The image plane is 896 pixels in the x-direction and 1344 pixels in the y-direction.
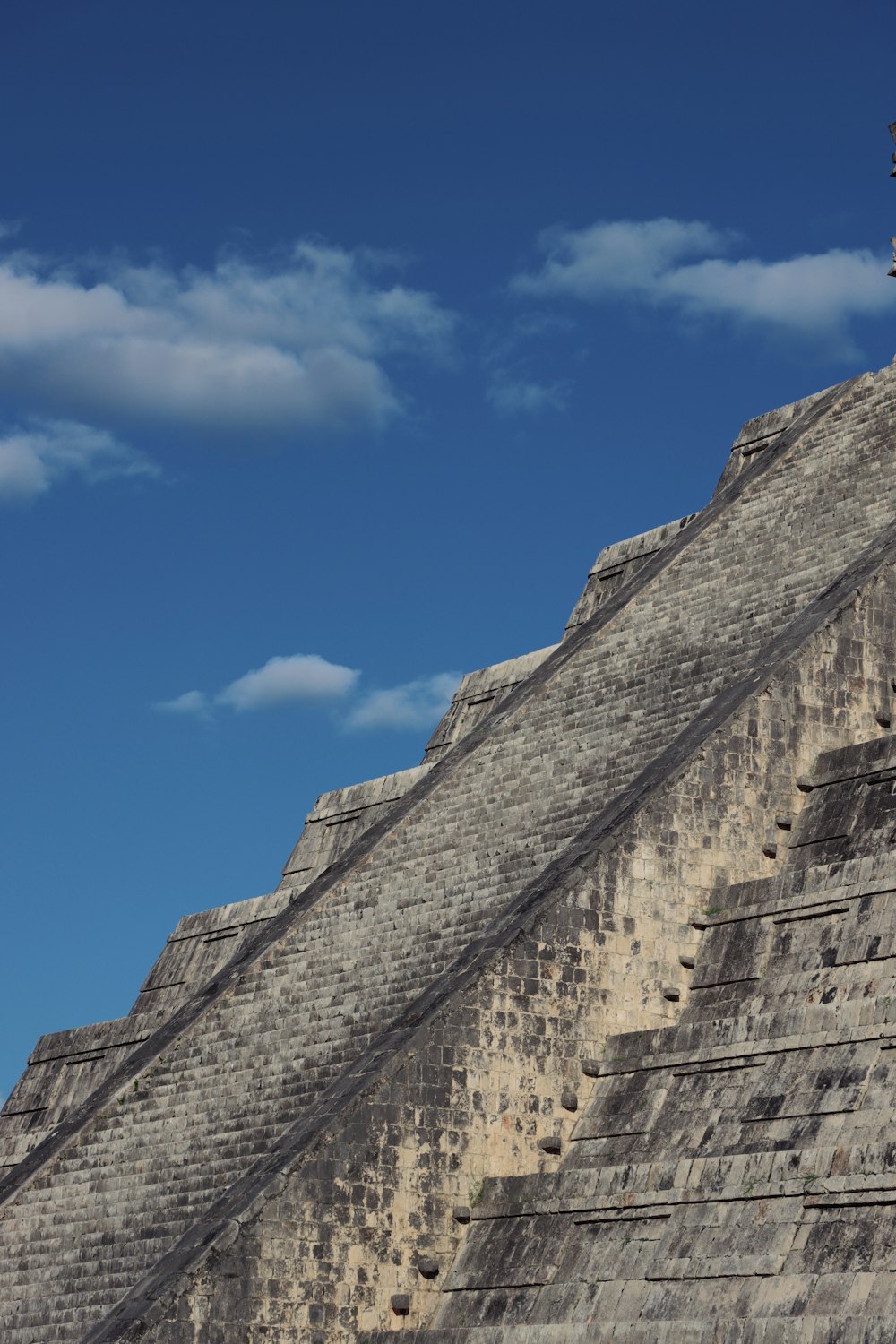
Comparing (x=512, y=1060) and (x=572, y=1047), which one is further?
(x=572, y=1047)

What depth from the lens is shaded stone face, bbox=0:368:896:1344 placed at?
11859 mm

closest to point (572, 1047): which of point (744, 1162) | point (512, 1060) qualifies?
point (512, 1060)

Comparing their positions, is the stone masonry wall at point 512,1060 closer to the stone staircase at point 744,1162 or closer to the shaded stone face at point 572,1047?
the shaded stone face at point 572,1047

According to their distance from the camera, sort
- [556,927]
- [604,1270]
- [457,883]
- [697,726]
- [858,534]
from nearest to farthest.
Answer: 1. [604,1270]
2. [556,927]
3. [697,726]
4. [457,883]
5. [858,534]

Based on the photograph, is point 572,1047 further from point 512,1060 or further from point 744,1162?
point 744,1162

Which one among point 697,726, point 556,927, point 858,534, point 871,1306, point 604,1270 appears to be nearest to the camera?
point 871,1306

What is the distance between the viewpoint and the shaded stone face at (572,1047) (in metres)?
11.9

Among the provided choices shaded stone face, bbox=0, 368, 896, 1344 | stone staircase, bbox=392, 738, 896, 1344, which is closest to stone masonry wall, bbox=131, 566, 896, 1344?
shaded stone face, bbox=0, 368, 896, 1344

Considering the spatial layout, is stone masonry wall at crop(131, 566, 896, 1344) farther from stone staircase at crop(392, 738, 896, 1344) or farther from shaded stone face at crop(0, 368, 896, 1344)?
stone staircase at crop(392, 738, 896, 1344)

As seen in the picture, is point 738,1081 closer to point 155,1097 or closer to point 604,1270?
point 604,1270

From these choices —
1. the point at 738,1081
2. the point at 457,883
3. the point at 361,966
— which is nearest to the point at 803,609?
the point at 457,883

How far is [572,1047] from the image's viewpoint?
14.2 m

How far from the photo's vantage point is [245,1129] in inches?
596

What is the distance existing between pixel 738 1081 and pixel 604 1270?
1.48 m
